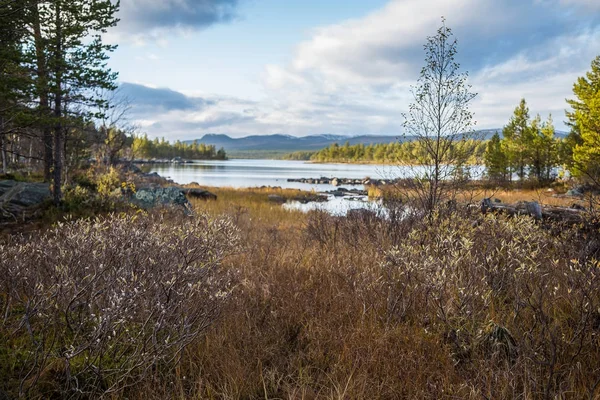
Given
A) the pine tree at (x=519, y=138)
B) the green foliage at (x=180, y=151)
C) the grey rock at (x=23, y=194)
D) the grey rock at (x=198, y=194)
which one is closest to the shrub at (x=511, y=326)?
the grey rock at (x=23, y=194)

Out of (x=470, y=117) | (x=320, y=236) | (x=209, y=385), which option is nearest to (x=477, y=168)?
(x=470, y=117)

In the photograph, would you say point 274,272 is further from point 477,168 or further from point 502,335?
point 477,168

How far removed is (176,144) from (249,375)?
167 meters

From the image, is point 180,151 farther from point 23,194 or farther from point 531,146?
point 23,194

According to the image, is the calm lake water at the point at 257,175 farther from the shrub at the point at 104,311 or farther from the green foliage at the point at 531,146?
the green foliage at the point at 531,146

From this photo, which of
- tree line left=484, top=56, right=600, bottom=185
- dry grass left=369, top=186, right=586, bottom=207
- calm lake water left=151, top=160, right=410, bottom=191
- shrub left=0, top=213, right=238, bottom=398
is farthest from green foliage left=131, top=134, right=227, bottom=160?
shrub left=0, top=213, right=238, bottom=398

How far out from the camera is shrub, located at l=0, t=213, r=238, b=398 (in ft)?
8.78

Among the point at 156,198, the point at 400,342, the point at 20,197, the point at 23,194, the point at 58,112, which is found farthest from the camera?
the point at 156,198

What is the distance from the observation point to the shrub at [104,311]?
2.68 m

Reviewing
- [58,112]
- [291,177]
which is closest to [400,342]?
[58,112]

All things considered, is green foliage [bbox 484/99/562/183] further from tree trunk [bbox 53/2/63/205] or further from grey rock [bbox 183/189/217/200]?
tree trunk [bbox 53/2/63/205]

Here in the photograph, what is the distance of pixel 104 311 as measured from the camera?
2.58 m

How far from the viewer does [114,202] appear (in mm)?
11734

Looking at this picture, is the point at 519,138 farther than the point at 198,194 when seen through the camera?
Yes
